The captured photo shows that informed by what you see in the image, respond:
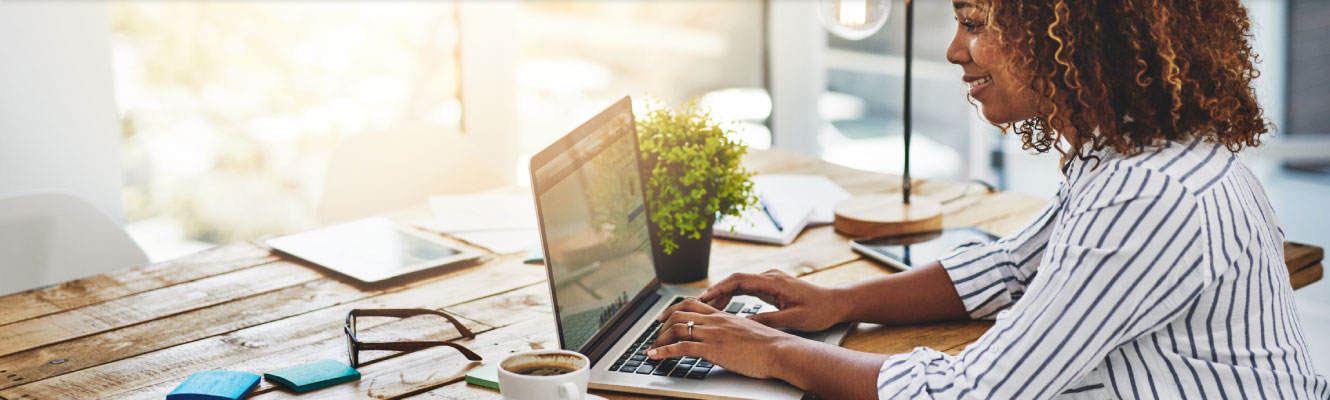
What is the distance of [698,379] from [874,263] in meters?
0.55

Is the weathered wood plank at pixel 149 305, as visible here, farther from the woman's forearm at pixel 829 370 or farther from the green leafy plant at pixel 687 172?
the woman's forearm at pixel 829 370

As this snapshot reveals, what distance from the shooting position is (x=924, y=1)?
3.65 m

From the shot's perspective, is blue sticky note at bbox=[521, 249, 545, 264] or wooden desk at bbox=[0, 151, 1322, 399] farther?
blue sticky note at bbox=[521, 249, 545, 264]

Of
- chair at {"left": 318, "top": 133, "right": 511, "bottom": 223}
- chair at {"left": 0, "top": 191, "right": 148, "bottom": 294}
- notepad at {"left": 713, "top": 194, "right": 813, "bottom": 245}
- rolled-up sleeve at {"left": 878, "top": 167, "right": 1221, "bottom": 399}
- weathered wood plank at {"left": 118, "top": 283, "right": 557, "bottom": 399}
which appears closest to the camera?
rolled-up sleeve at {"left": 878, "top": 167, "right": 1221, "bottom": 399}

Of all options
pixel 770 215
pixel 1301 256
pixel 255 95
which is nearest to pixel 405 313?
pixel 770 215

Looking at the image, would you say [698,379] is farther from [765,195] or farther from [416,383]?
[765,195]

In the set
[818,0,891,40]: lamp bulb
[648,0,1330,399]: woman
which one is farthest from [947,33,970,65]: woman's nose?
[818,0,891,40]: lamp bulb

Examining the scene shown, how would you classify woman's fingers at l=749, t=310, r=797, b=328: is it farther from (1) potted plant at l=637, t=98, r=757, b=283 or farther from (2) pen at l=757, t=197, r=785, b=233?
(2) pen at l=757, t=197, r=785, b=233

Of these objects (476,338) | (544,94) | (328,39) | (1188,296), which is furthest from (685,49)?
(1188,296)

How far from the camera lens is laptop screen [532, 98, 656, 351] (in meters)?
1.08

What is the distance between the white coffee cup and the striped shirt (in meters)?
0.28

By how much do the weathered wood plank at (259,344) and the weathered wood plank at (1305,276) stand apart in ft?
3.54

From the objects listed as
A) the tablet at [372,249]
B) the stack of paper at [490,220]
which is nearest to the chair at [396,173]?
the stack of paper at [490,220]

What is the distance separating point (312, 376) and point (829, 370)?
53cm
